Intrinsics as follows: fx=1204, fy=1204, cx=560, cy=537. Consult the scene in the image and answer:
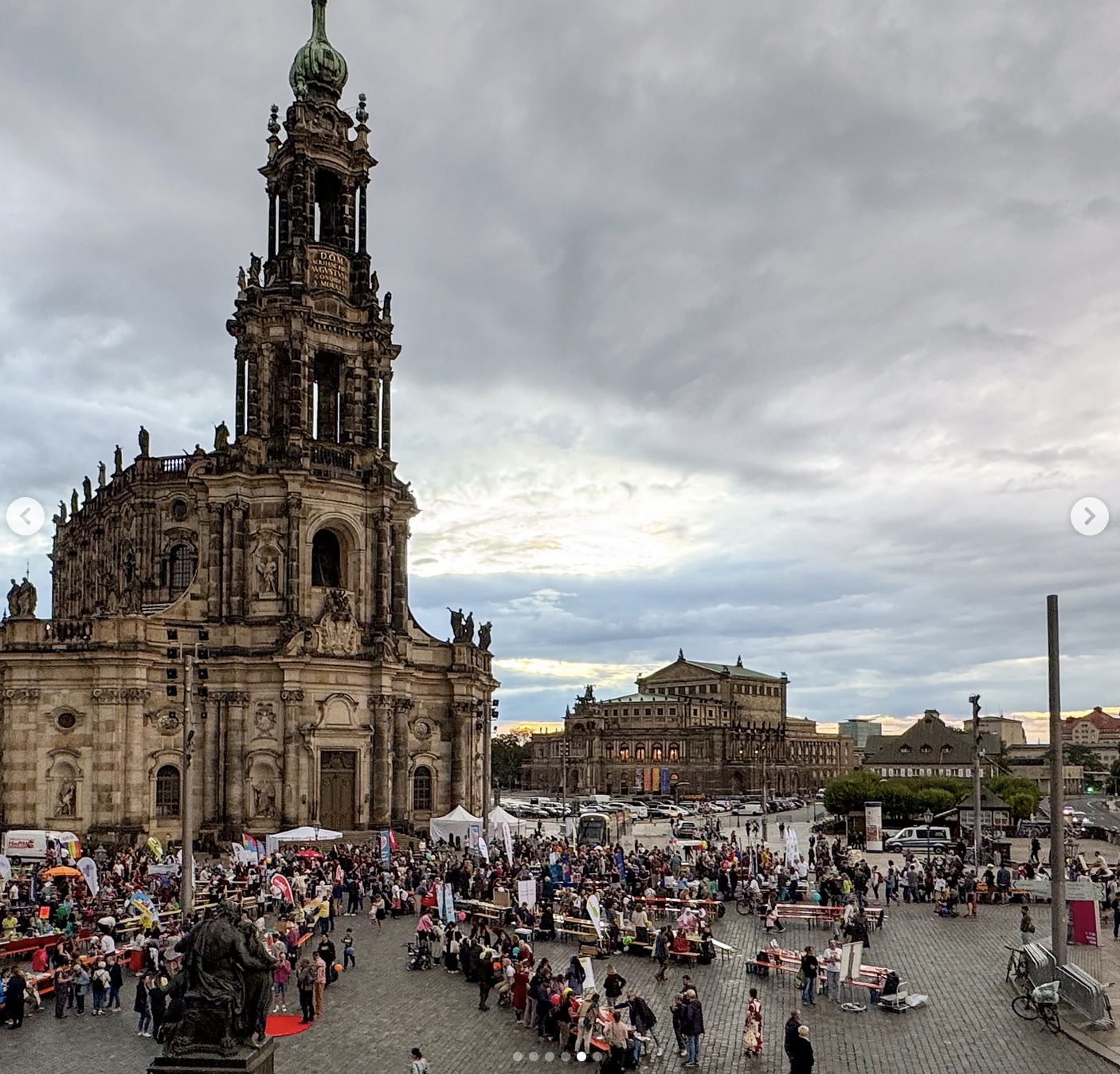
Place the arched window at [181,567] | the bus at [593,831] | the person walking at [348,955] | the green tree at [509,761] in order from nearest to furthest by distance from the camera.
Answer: the person walking at [348,955], the arched window at [181,567], the bus at [593,831], the green tree at [509,761]

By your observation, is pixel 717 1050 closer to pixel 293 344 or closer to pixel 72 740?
pixel 72 740

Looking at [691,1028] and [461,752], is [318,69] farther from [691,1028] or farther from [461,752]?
[691,1028]

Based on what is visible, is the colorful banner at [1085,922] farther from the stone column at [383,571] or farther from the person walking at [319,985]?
the stone column at [383,571]

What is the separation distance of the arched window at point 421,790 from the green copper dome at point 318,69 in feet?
116

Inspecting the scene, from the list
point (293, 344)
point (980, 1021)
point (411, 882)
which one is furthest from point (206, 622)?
point (980, 1021)

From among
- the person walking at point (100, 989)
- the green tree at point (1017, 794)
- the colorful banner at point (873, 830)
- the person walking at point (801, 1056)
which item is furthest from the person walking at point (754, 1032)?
the green tree at point (1017, 794)

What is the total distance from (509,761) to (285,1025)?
135927 millimetres

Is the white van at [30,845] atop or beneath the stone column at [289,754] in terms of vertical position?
beneath

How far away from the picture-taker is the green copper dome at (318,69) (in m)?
64.1

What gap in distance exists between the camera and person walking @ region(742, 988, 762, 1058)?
69.8ft

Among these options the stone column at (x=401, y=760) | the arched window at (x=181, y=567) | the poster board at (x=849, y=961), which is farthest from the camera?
the arched window at (x=181, y=567)

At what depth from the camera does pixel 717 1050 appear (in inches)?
859

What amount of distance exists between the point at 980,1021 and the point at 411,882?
2231cm

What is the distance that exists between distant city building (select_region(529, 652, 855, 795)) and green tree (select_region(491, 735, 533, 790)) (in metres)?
3.42
